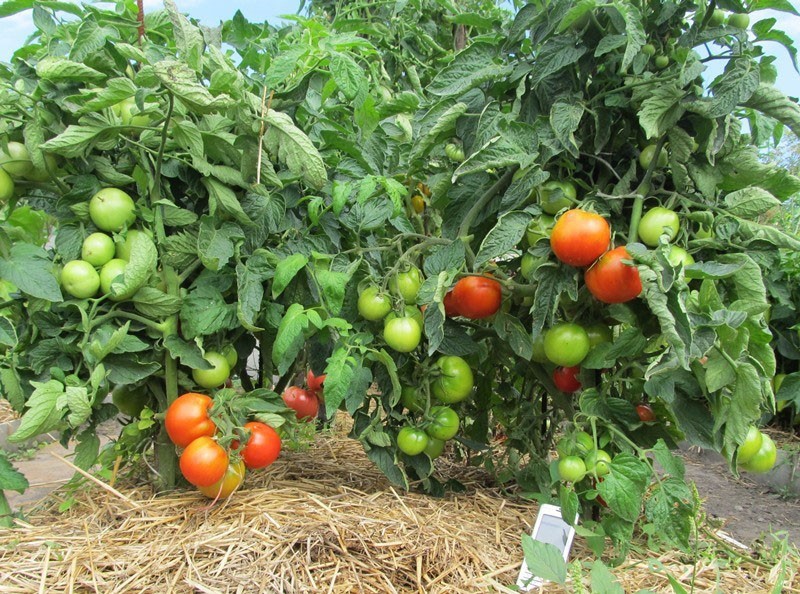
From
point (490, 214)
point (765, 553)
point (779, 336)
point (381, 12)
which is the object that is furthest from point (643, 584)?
point (381, 12)

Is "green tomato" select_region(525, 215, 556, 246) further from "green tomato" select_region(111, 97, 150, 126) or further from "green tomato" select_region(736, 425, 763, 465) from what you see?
"green tomato" select_region(111, 97, 150, 126)

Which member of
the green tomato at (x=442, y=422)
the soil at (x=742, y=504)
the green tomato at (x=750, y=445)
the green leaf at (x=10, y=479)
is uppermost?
the green tomato at (x=750, y=445)

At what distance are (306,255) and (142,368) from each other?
20.0 inches

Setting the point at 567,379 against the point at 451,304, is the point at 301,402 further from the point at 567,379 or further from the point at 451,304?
the point at 567,379

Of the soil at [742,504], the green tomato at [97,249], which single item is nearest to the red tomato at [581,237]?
the green tomato at [97,249]

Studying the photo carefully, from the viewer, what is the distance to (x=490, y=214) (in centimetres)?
163

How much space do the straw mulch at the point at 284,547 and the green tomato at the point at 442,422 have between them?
21cm

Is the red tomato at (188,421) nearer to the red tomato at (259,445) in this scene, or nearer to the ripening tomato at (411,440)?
the red tomato at (259,445)

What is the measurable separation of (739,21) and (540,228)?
61 centimetres

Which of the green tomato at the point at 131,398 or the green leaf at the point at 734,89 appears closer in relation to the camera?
the green leaf at the point at 734,89

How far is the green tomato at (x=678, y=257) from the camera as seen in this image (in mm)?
1202

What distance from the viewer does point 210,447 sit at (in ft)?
4.82

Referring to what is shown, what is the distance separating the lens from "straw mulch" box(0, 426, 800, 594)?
1323 mm

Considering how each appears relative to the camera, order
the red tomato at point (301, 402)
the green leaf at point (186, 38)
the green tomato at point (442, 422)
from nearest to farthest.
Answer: the green leaf at point (186, 38)
the green tomato at point (442, 422)
the red tomato at point (301, 402)
